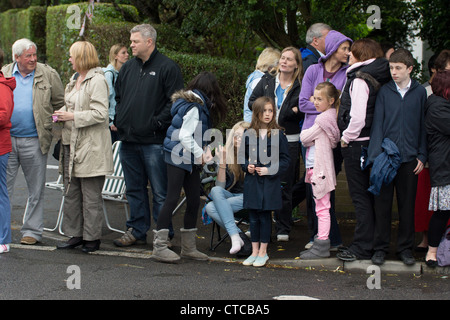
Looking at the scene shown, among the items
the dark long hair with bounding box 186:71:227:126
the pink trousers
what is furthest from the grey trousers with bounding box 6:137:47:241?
the pink trousers

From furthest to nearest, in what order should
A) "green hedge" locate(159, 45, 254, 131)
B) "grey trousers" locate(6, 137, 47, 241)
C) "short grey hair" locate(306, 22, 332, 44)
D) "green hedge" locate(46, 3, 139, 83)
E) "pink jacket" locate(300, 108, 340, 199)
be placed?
"green hedge" locate(46, 3, 139, 83) → "green hedge" locate(159, 45, 254, 131) → "short grey hair" locate(306, 22, 332, 44) → "grey trousers" locate(6, 137, 47, 241) → "pink jacket" locate(300, 108, 340, 199)

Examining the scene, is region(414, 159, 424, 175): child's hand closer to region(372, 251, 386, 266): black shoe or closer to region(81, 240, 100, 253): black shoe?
region(372, 251, 386, 266): black shoe

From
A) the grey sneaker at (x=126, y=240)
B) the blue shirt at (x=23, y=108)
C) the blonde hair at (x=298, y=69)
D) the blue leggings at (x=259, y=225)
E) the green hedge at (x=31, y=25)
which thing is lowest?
the grey sneaker at (x=126, y=240)

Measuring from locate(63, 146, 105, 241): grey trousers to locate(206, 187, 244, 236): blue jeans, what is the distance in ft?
3.87

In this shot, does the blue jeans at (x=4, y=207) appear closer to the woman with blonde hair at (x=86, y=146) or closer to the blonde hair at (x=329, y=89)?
the woman with blonde hair at (x=86, y=146)

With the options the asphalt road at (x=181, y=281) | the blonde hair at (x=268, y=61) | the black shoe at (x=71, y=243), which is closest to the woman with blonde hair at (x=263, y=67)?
the blonde hair at (x=268, y=61)

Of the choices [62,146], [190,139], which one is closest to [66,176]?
[62,146]

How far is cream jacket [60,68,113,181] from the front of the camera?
7.61 meters

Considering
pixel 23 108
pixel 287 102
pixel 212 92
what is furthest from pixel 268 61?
pixel 23 108

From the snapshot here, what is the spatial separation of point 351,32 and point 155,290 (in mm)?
5869

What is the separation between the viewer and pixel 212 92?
7.41 meters

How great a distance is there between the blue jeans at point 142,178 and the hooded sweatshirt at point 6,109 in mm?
1234

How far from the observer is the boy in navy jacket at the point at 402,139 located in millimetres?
6871

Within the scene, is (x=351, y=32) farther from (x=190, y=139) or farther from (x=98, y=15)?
(x=98, y=15)
